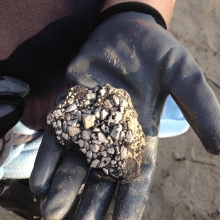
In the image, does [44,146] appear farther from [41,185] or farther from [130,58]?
[130,58]

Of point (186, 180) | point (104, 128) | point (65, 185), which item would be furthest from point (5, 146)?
point (186, 180)

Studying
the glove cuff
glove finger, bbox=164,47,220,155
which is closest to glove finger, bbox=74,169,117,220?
glove finger, bbox=164,47,220,155

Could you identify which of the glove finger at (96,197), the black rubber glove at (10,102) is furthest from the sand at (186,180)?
the black rubber glove at (10,102)

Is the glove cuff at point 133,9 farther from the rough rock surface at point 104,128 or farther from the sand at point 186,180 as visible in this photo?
the sand at point 186,180

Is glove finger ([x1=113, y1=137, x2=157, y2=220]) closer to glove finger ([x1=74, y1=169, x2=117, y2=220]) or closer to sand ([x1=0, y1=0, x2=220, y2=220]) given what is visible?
glove finger ([x1=74, y1=169, x2=117, y2=220])

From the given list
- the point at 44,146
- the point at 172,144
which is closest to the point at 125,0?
the point at 44,146

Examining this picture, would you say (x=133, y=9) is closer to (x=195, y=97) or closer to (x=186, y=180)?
(x=195, y=97)
